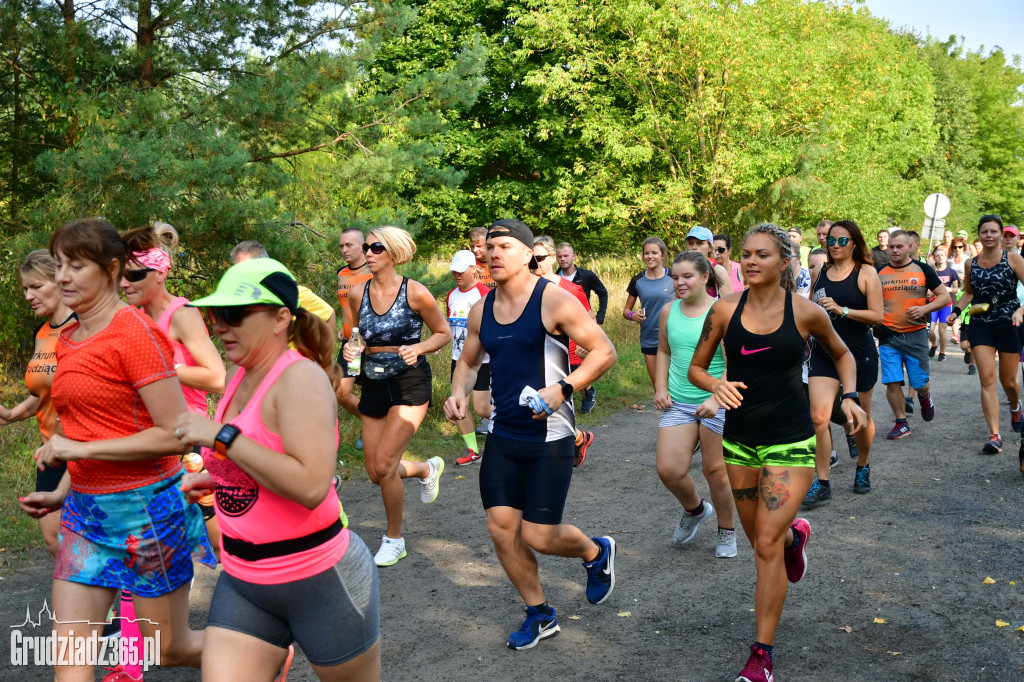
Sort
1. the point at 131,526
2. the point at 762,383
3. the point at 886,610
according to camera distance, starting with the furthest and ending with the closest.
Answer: the point at 886,610 < the point at 762,383 < the point at 131,526

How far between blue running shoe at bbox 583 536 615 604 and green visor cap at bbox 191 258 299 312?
2.91 metres

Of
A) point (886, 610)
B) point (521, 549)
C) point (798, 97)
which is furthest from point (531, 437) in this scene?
point (798, 97)

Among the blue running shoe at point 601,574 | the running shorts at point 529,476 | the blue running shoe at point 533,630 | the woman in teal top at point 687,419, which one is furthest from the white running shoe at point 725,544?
the running shorts at point 529,476

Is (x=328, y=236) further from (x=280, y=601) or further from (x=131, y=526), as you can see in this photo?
(x=280, y=601)

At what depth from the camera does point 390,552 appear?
6285 millimetres

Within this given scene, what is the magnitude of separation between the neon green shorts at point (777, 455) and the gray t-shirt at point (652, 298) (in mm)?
5755

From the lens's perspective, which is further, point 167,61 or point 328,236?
point 328,236

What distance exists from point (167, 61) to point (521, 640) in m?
9.65

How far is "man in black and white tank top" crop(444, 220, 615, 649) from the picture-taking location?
463 centimetres

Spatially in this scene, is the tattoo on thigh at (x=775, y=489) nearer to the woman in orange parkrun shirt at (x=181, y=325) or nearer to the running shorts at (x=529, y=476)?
the running shorts at (x=529, y=476)

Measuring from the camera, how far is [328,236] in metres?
12.5

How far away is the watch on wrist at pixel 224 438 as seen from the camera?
2.58 meters

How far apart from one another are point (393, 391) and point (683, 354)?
210 cm

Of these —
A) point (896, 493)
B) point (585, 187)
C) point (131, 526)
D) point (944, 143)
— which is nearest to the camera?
point (131, 526)
